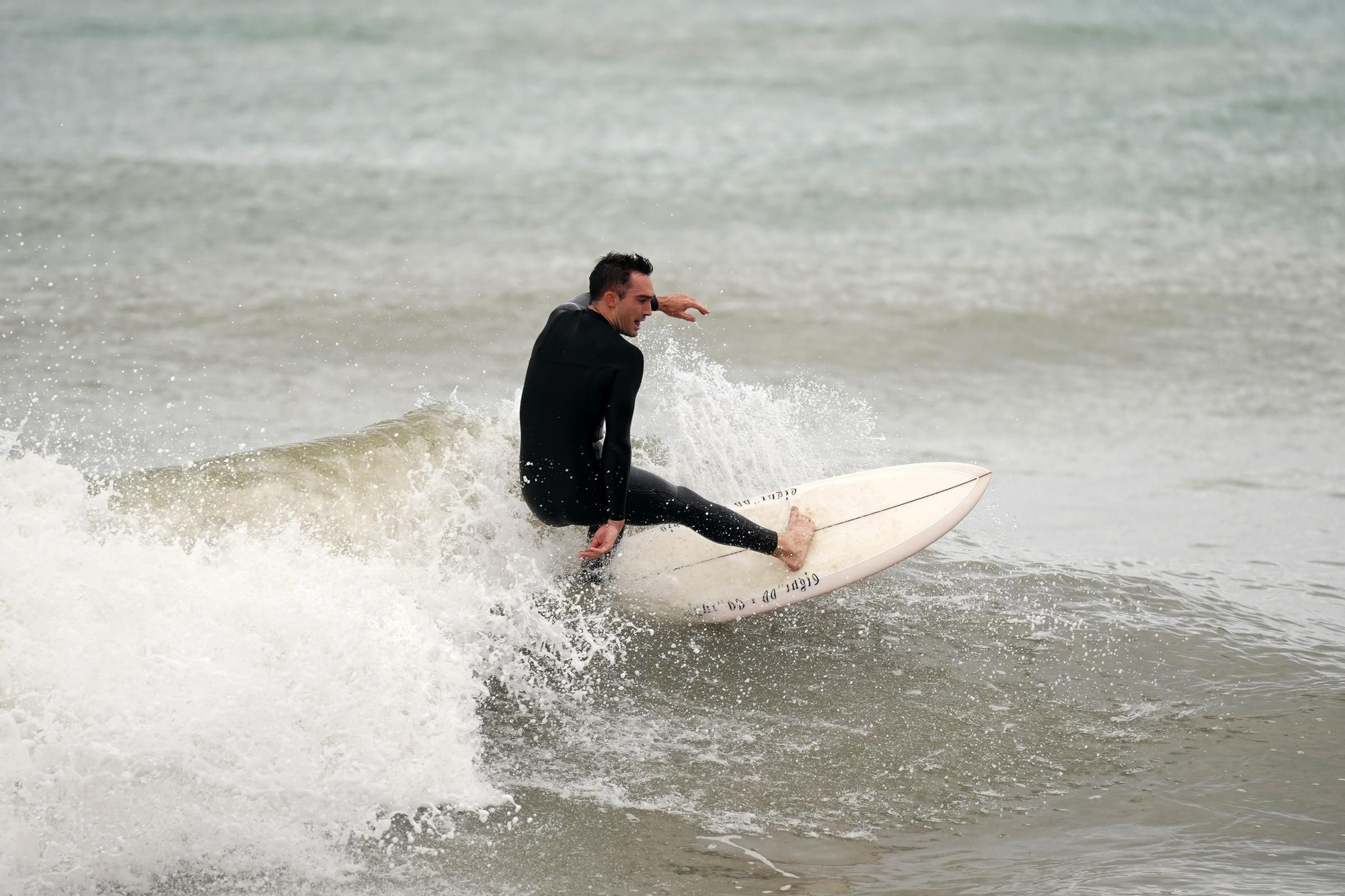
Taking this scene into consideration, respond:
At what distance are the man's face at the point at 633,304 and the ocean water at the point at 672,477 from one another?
1292 mm

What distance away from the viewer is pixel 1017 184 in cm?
1794

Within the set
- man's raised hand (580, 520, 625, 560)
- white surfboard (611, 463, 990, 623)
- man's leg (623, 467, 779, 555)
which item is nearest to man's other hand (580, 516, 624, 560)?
man's raised hand (580, 520, 625, 560)

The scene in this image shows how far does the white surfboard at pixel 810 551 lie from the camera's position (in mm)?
5617

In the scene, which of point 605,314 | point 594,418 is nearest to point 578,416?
point 594,418

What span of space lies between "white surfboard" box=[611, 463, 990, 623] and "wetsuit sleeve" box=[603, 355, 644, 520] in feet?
2.65

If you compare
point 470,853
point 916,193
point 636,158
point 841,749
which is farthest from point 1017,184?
point 470,853

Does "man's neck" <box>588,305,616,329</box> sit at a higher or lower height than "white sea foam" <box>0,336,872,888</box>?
higher

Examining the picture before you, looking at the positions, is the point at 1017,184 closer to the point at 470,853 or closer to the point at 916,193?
the point at 916,193

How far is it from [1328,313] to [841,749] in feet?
35.4

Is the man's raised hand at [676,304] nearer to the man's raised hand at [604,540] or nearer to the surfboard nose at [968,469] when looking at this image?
the man's raised hand at [604,540]

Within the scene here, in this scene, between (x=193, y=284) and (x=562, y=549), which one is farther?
(x=193, y=284)

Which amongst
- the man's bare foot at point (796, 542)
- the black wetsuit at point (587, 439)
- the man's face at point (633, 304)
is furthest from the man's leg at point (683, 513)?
the man's face at point (633, 304)

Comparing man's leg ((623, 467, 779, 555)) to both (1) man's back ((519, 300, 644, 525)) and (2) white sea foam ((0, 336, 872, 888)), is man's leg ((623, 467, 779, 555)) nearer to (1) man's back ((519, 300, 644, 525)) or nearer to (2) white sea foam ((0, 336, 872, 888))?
(1) man's back ((519, 300, 644, 525))

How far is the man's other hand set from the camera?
16.2 feet
